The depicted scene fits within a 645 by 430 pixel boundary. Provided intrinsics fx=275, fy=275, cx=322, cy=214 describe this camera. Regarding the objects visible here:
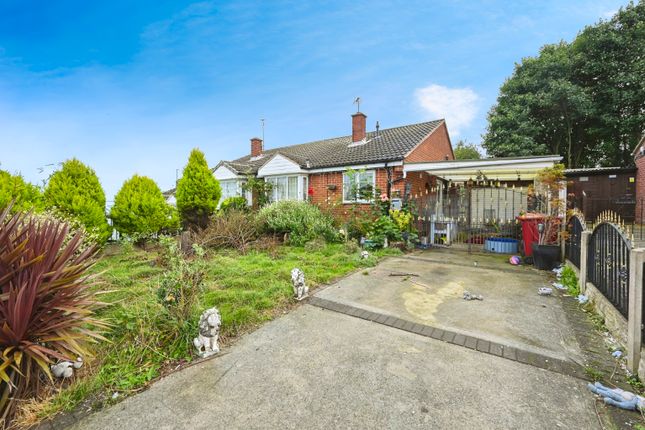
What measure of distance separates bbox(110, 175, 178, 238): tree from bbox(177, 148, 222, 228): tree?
160 cm

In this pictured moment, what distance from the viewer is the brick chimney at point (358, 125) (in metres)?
14.8

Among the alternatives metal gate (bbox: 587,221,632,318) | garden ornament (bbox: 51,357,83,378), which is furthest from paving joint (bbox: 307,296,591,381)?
garden ornament (bbox: 51,357,83,378)

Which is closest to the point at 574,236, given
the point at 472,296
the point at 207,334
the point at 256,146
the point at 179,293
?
the point at 472,296

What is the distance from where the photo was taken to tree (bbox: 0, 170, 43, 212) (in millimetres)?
6291

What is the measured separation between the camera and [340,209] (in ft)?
41.3

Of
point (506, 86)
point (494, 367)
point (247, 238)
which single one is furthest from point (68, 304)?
point (506, 86)

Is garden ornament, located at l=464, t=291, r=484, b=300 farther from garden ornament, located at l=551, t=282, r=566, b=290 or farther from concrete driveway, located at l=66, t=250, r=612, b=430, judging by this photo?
garden ornament, located at l=551, t=282, r=566, b=290

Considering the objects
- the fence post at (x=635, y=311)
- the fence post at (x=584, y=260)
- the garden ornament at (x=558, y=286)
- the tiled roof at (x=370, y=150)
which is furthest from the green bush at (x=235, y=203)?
the fence post at (x=635, y=311)

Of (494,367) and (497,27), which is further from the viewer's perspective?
(497,27)

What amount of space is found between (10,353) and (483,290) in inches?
260

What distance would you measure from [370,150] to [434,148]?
12.8 ft

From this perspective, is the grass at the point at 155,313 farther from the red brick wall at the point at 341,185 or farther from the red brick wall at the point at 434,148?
the red brick wall at the point at 434,148

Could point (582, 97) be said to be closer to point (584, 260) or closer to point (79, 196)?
point (584, 260)

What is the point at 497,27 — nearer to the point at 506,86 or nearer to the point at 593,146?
the point at 506,86
